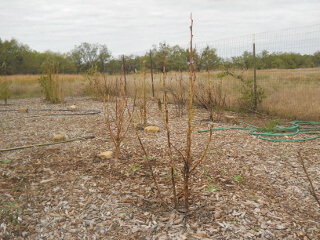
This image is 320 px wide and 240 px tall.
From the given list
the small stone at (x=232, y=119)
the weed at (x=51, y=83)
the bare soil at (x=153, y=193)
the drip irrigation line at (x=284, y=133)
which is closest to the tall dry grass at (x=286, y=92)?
the small stone at (x=232, y=119)

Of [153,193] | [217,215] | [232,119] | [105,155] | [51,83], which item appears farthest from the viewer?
[51,83]

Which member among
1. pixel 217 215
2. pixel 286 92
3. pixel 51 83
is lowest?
pixel 217 215

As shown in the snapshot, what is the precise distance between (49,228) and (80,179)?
734 mm

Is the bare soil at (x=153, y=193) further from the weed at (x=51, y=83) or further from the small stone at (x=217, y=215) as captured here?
the weed at (x=51, y=83)

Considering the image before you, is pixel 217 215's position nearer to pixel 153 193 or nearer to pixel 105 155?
pixel 153 193

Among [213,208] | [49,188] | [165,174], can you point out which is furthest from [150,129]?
[213,208]

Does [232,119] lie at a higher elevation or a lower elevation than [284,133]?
higher

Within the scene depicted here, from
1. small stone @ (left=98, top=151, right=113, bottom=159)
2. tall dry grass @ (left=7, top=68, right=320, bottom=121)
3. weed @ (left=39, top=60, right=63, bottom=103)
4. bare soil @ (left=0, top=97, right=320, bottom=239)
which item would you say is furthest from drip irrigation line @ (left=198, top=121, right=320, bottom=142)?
weed @ (left=39, top=60, right=63, bottom=103)

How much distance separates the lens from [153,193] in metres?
2.39

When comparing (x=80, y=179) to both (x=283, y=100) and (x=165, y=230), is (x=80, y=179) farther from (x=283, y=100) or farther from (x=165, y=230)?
(x=283, y=100)

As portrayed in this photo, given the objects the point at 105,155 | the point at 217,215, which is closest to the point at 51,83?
the point at 105,155

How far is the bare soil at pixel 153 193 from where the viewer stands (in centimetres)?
191

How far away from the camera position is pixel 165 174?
9.02 ft

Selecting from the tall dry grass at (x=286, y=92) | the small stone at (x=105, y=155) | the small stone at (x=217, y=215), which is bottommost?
the small stone at (x=217, y=215)
